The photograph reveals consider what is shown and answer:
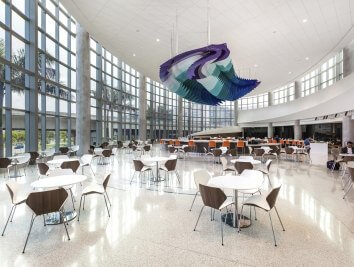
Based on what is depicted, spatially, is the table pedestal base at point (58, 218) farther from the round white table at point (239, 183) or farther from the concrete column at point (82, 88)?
the concrete column at point (82, 88)

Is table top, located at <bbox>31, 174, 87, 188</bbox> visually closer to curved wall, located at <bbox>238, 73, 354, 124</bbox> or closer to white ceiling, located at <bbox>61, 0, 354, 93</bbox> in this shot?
white ceiling, located at <bbox>61, 0, 354, 93</bbox>

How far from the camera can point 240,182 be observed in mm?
3758

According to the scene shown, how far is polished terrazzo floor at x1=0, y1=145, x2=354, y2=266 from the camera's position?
2732 millimetres

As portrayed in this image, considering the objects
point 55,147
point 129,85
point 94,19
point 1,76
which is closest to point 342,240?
point 1,76

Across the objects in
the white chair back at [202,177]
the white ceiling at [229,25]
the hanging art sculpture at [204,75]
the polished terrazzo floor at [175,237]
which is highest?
the white ceiling at [229,25]

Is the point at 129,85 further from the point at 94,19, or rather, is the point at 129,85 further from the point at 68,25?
the point at 94,19

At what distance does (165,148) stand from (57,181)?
46.7 ft

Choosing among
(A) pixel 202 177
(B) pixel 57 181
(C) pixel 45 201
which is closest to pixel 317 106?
(A) pixel 202 177

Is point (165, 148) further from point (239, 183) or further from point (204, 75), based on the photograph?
point (239, 183)

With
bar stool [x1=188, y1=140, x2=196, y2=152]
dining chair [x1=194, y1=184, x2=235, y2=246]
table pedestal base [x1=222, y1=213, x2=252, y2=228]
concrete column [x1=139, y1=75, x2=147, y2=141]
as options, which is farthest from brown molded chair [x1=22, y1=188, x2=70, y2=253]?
concrete column [x1=139, y1=75, x2=147, y2=141]

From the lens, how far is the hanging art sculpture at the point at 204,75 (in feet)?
16.7

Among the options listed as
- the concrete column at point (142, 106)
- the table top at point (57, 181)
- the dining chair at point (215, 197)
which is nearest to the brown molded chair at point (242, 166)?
the dining chair at point (215, 197)

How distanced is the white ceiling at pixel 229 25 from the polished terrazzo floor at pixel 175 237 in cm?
703

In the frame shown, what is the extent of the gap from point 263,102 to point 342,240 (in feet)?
101
